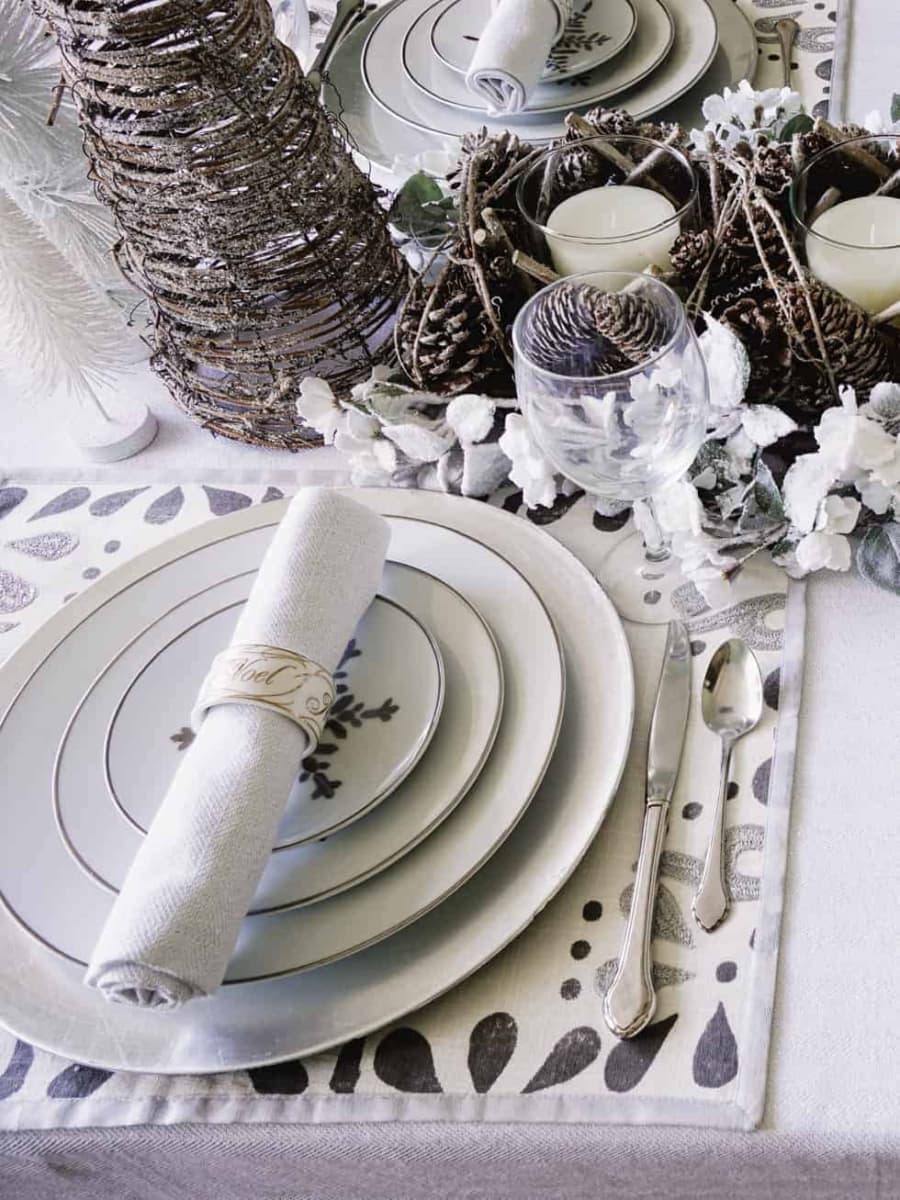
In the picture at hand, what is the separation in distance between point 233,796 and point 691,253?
0.41 metres

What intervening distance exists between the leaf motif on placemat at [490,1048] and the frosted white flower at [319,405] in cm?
40

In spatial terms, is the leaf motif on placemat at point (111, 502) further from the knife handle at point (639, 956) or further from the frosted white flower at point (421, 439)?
the knife handle at point (639, 956)

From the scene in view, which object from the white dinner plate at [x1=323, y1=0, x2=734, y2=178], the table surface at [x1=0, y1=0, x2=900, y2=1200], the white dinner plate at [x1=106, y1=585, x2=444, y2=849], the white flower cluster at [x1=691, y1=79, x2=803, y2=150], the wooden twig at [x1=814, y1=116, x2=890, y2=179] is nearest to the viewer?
the table surface at [x1=0, y1=0, x2=900, y2=1200]

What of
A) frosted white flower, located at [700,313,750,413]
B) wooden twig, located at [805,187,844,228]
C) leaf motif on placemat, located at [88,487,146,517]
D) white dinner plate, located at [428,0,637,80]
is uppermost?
white dinner plate, located at [428,0,637,80]

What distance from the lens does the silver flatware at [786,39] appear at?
3.03 feet

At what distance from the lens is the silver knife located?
0.47 metres

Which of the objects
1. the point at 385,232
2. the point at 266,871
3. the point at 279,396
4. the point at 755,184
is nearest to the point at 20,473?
the point at 279,396

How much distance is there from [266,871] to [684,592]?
0.28 m

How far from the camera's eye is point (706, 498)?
63cm

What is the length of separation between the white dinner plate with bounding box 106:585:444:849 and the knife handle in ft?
0.39

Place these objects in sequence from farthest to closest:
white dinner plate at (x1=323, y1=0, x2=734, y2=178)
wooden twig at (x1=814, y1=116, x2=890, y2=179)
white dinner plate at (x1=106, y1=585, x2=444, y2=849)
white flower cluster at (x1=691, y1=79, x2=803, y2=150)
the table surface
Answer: white dinner plate at (x1=323, y1=0, x2=734, y2=178) → white flower cluster at (x1=691, y1=79, x2=803, y2=150) → wooden twig at (x1=814, y1=116, x2=890, y2=179) → white dinner plate at (x1=106, y1=585, x2=444, y2=849) → the table surface

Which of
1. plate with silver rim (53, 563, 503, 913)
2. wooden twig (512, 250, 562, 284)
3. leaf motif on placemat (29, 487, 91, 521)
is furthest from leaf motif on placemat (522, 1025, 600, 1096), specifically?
leaf motif on placemat (29, 487, 91, 521)

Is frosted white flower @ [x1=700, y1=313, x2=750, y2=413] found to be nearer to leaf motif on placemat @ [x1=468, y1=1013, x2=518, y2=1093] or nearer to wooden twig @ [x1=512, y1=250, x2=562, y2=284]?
wooden twig @ [x1=512, y1=250, x2=562, y2=284]

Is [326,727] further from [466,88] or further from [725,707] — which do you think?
[466,88]
